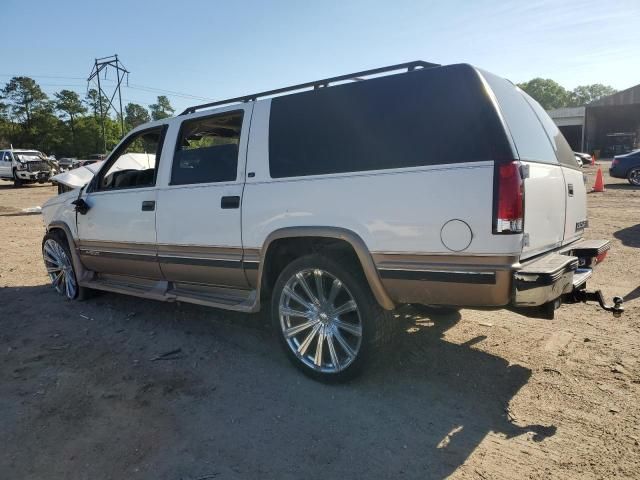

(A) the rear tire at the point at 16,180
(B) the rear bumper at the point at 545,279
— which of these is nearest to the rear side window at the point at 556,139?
(B) the rear bumper at the point at 545,279

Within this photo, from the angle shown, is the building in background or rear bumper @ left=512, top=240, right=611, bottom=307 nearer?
rear bumper @ left=512, top=240, right=611, bottom=307

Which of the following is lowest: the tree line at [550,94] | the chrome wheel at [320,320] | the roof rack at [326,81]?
the chrome wheel at [320,320]

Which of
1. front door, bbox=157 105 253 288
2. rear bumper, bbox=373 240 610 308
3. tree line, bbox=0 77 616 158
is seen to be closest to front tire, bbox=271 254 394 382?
rear bumper, bbox=373 240 610 308

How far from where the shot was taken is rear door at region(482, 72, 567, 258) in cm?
279

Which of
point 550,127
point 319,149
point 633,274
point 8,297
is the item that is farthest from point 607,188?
point 8,297

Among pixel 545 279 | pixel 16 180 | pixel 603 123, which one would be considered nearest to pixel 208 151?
pixel 545 279

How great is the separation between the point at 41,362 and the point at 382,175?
329cm

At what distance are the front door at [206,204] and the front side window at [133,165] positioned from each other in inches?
16.1

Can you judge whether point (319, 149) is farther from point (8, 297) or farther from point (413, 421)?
point (8, 297)

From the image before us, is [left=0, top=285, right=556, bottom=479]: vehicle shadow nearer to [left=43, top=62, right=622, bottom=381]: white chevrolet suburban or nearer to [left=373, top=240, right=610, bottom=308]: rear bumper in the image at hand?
[left=43, top=62, right=622, bottom=381]: white chevrolet suburban

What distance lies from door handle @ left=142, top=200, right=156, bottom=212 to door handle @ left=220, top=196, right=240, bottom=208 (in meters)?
0.96

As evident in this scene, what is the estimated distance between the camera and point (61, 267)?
19.1 ft

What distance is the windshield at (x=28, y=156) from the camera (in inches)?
1120

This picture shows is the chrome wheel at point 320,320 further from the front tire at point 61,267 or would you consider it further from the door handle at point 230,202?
the front tire at point 61,267
